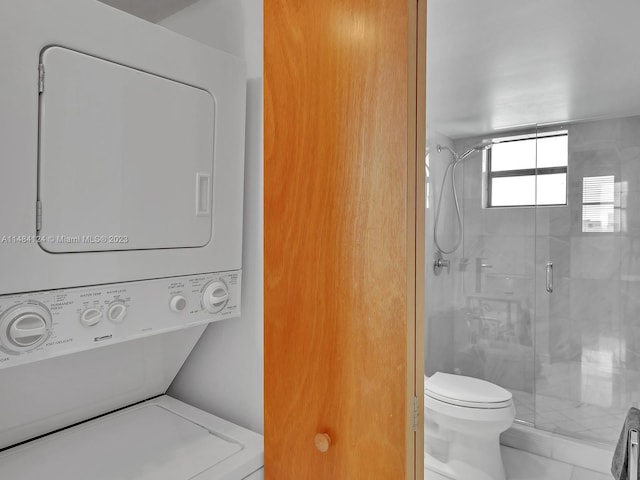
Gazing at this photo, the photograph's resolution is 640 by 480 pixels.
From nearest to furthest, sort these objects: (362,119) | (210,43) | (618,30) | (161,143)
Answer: (618,30) < (362,119) < (161,143) < (210,43)

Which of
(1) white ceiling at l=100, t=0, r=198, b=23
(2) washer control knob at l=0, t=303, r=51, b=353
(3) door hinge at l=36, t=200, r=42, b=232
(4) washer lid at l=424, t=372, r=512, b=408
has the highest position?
(1) white ceiling at l=100, t=0, r=198, b=23

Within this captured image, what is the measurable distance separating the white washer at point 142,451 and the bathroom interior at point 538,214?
76cm

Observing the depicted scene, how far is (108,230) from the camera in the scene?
1.11 meters

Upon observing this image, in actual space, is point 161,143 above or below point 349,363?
above

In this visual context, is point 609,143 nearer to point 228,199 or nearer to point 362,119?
point 362,119

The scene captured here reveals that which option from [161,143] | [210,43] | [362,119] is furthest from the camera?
[210,43]

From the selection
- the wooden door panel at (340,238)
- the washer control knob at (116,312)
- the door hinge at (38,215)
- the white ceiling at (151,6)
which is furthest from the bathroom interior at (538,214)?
the white ceiling at (151,6)

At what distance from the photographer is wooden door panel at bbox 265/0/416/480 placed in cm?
102

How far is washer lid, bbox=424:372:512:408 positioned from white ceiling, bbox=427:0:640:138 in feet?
2.28

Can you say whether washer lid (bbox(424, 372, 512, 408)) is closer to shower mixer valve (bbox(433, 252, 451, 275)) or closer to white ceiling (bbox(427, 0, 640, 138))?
shower mixer valve (bbox(433, 252, 451, 275))

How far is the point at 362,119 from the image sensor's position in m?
1.08

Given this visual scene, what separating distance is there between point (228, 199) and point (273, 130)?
1.03ft

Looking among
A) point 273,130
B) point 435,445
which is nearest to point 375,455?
point 435,445

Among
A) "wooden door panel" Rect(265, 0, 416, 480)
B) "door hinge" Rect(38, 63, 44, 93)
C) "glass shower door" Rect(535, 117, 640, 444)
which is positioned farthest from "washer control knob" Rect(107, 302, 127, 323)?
"glass shower door" Rect(535, 117, 640, 444)
